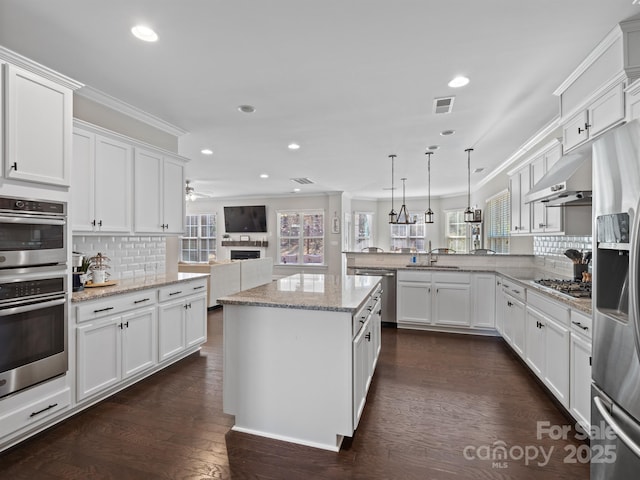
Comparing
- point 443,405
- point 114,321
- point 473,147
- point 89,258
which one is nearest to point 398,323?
point 443,405

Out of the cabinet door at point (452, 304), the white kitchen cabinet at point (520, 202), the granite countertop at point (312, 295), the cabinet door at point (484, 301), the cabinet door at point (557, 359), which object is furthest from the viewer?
the cabinet door at point (452, 304)

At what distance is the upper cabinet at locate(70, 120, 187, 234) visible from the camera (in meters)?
2.73

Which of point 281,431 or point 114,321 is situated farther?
point 114,321

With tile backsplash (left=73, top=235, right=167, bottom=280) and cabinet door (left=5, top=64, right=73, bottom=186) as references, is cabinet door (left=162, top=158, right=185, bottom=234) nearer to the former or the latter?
tile backsplash (left=73, top=235, right=167, bottom=280)

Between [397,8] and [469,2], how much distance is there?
0.39 metres

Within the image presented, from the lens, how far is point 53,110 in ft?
7.10

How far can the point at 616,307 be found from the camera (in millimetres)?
1547

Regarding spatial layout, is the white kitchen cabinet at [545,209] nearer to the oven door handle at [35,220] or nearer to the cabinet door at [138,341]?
the cabinet door at [138,341]

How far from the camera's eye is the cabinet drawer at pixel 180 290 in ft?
10.3

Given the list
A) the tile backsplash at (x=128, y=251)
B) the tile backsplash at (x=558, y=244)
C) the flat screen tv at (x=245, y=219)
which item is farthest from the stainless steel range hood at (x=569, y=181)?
the flat screen tv at (x=245, y=219)

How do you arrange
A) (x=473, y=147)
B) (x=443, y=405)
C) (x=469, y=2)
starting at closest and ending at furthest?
(x=469, y=2) < (x=443, y=405) < (x=473, y=147)

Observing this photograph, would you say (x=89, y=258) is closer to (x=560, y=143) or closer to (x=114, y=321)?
(x=114, y=321)

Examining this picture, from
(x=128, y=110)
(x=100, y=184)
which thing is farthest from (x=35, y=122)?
(x=128, y=110)

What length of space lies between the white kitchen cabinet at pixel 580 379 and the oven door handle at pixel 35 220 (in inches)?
140
